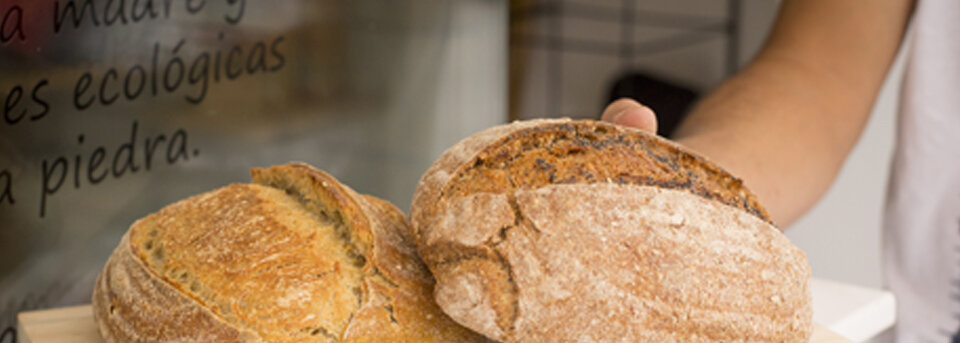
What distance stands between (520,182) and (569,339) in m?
0.15

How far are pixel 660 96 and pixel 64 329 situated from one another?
2.32 meters

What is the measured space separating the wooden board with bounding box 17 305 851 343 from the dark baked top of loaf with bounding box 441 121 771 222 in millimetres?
217

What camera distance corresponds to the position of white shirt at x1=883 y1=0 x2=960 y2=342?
1.13 meters

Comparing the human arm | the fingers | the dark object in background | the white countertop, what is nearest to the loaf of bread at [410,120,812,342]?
the fingers

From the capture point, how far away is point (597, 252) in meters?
0.58

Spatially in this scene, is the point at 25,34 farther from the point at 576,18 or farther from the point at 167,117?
→ the point at 576,18

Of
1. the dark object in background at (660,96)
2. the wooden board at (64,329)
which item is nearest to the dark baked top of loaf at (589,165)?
the wooden board at (64,329)

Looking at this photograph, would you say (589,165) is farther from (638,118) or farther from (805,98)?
(805,98)

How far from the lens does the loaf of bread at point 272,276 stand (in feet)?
1.98

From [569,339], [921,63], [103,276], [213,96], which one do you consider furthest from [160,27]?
[921,63]

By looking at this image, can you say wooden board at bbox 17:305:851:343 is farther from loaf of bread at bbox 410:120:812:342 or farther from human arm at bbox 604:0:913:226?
human arm at bbox 604:0:913:226

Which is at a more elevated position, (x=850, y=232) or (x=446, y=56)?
(x=446, y=56)

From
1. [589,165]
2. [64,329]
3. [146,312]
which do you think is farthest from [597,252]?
[64,329]

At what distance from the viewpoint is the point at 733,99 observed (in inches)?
50.5
